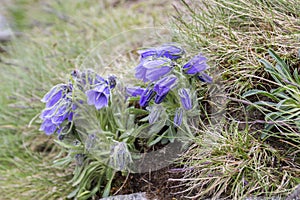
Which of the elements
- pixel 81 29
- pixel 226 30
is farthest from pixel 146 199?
pixel 81 29

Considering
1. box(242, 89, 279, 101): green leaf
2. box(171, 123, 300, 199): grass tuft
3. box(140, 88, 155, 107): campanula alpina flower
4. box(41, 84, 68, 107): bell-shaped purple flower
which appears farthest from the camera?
box(41, 84, 68, 107): bell-shaped purple flower

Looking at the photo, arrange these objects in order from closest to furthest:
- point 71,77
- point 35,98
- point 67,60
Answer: point 71,77, point 35,98, point 67,60

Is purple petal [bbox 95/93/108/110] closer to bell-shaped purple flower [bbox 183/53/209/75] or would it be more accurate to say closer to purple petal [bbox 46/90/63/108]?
purple petal [bbox 46/90/63/108]

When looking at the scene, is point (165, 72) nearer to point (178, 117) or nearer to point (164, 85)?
point (164, 85)

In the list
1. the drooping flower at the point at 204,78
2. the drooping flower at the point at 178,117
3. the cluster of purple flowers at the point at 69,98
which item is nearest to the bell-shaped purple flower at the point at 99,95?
the cluster of purple flowers at the point at 69,98

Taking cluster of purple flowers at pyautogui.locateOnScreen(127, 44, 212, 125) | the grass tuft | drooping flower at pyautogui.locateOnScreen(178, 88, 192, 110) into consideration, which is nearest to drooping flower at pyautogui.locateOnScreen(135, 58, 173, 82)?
cluster of purple flowers at pyautogui.locateOnScreen(127, 44, 212, 125)

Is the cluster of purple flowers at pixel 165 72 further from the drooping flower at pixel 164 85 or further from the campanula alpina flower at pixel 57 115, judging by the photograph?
the campanula alpina flower at pixel 57 115

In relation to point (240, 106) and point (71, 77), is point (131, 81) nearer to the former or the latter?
point (71, 77)
